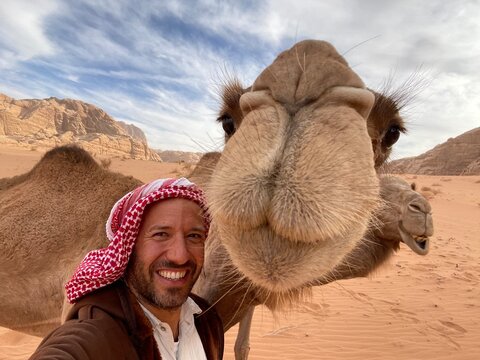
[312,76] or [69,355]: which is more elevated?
[312,76]

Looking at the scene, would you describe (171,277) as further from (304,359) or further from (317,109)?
(304,359)

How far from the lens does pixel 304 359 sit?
5426 millimetres

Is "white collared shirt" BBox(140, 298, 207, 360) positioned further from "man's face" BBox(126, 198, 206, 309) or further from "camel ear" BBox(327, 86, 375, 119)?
"camel ear" BBox(327, 86, 375, 119)

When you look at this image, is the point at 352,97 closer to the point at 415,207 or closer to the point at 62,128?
the point at 415,207

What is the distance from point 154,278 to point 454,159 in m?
66.9

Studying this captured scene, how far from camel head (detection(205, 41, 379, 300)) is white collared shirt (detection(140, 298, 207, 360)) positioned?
823 millimetres

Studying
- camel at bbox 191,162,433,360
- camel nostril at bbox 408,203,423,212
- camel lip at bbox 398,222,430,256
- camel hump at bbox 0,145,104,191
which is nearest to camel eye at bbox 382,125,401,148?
camel at bbox 191,162,433,360

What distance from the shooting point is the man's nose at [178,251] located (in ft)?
6.34

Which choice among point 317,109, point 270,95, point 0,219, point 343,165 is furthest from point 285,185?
point 0,219

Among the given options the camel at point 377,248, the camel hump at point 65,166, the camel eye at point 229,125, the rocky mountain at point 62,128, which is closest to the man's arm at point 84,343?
the camel at point 377,248

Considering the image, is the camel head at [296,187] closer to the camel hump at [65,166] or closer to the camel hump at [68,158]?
the camel hump at [65,166]

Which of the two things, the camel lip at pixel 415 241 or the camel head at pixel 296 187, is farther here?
the camel lip at pixel 415 241

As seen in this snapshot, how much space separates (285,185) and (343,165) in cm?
22

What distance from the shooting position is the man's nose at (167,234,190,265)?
1.93m
